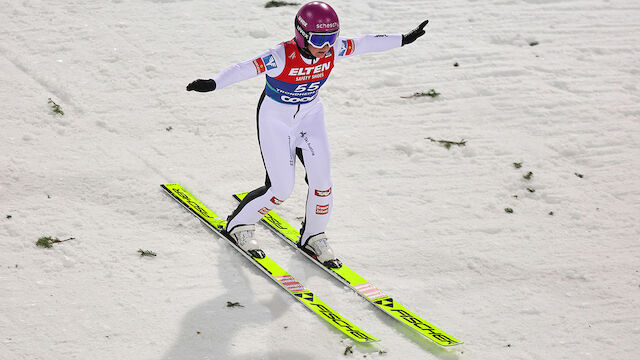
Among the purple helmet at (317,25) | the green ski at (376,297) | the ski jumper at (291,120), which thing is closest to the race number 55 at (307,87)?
the ski jumper at (291,120)

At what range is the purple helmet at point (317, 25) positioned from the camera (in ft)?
19.2

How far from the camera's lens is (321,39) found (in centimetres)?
593

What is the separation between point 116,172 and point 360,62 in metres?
3.95

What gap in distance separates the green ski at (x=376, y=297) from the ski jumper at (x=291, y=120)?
15.6 inches

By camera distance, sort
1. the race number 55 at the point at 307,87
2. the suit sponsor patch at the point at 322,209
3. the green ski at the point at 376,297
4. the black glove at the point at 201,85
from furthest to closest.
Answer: the suit sponsor patch at the point at 322,209 → the race number 55 at the point at 307,87 → the green ski at the point at 376,297 → the black glove at the point at 201,85

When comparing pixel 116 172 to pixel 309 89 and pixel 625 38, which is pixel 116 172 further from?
pixel 625 38

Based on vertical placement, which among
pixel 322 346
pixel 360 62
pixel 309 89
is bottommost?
pixel 322 346

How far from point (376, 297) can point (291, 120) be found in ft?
5.56

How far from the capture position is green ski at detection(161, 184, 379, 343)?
6.05m

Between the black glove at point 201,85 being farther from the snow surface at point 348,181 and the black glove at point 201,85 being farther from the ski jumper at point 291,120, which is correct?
the snow surface at point 348,181

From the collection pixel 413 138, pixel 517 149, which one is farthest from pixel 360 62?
pixel 517 149

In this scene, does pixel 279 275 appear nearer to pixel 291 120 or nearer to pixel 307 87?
pixel 291 120

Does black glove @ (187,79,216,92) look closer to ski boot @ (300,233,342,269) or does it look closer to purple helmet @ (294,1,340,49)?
purple helmet @ (294,1,340,49)

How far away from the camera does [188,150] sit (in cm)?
824
